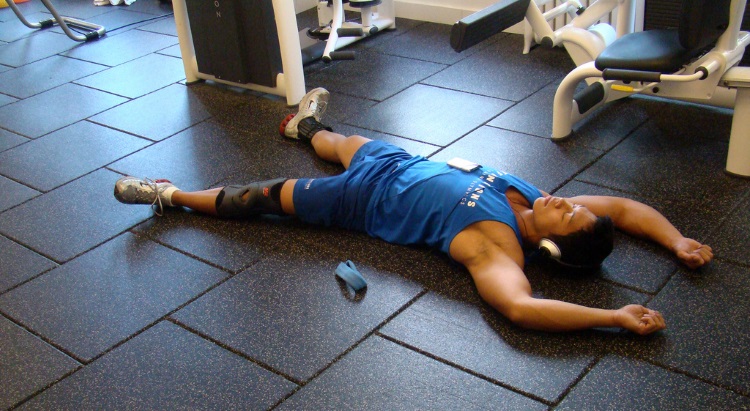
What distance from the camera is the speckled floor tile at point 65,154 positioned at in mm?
2904

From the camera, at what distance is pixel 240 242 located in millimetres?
2369

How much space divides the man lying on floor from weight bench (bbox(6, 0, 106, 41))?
231 cm

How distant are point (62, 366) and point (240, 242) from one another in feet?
2.20

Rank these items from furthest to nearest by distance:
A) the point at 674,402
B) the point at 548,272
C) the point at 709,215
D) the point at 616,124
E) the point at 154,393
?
the point at 616,124, the point at 709,215, the point at 548,272, the point at 154,393, the point at 674,402

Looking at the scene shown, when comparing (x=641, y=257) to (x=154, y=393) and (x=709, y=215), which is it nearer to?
(x=709, y=215)

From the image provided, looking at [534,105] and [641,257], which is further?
[534,105]

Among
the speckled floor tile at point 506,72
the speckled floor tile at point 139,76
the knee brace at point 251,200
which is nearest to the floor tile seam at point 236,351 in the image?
the knee brace at point 251,200

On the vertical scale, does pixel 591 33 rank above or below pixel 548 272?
above

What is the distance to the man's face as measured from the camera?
1952mm

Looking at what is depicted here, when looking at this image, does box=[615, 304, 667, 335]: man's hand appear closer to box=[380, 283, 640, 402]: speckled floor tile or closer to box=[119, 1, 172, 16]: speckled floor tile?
box=[380, 283, 640, 402]: speckled floor tile

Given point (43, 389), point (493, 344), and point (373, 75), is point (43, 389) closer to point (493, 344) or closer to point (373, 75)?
point (493, 344)

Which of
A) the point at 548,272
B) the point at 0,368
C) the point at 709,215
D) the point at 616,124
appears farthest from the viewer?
the point at 616,124

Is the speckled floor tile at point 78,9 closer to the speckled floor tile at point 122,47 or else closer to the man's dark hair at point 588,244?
the speckled floor tile at point 122,47

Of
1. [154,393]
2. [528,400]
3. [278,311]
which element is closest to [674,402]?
[528,400]
